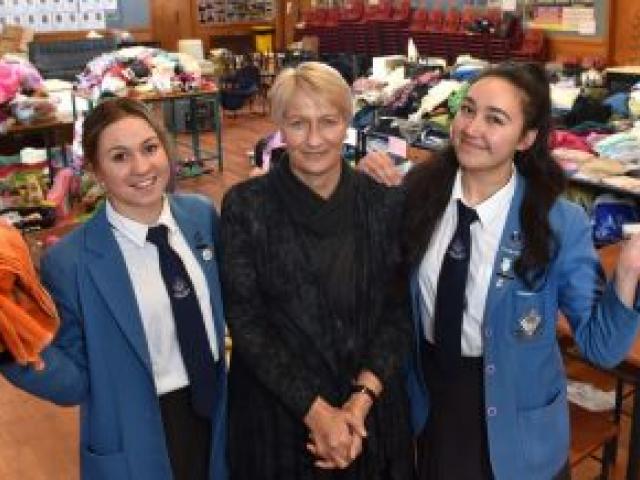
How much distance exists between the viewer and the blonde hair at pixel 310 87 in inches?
59.5

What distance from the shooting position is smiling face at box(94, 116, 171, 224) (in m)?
1.54

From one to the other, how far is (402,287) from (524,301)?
0.27m

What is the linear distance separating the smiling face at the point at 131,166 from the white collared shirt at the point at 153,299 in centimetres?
4

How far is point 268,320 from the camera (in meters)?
1.61

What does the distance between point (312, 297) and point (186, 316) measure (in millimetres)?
277

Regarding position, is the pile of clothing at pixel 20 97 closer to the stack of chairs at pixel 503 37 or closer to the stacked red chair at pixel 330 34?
the stack of chairs at pixel 503 37

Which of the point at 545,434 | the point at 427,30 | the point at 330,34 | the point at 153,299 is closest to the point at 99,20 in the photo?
the point at 330,34

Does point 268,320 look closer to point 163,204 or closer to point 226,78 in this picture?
point 163,204

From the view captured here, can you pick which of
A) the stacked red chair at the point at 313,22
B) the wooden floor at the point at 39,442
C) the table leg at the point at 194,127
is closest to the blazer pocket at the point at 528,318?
the wooden floor at the point at 39,442

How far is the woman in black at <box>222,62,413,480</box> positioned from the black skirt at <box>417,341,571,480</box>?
10cm

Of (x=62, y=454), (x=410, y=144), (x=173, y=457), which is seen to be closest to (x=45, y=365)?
(x=173, y=457)

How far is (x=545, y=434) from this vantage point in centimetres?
164

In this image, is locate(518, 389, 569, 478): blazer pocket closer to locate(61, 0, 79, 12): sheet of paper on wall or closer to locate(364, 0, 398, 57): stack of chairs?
locate(364, 0, 398, 57): stack of chairs

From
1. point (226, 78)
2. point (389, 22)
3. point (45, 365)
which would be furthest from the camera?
point (226, 78)
